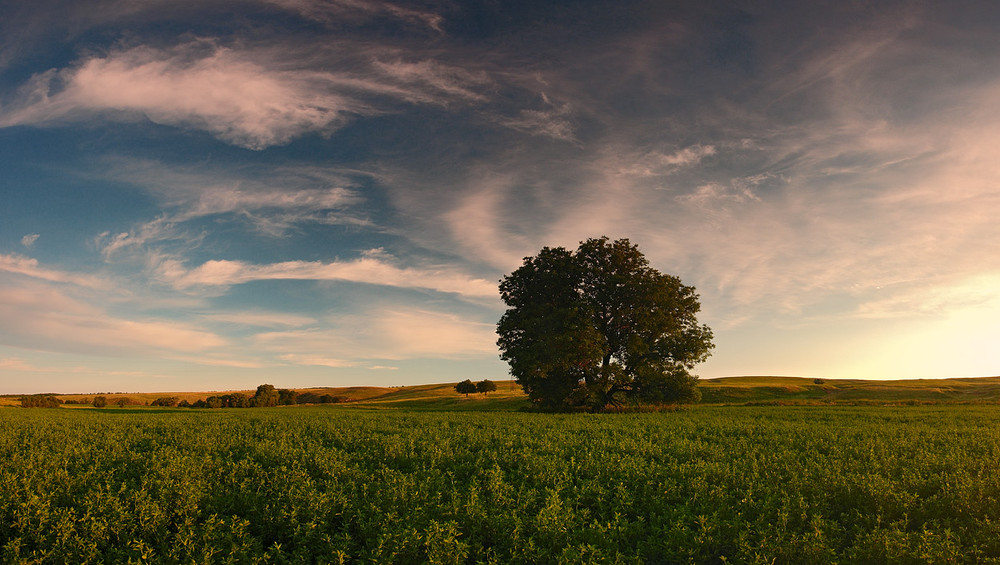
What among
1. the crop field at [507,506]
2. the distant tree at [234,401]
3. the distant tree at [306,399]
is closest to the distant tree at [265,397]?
the distant tree at [234,401]

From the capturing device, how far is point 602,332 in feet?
158

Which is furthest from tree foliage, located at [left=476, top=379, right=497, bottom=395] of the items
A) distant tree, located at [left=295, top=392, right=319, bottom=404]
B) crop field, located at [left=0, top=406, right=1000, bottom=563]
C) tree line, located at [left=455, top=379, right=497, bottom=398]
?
crop field, located at [left=0, top=406, right=1000, bottom=563]

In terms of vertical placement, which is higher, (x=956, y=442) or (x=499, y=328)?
(x=499, y=328)

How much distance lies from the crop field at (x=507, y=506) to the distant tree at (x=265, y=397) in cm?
9165

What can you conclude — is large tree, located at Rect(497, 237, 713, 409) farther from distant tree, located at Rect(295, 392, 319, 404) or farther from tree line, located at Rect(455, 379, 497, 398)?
distant tree, located at Rect(295, 392, 319, 404)

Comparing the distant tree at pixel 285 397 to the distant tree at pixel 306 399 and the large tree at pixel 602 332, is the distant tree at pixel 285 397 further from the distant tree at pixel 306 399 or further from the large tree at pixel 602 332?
the large tree at pixel 602 332

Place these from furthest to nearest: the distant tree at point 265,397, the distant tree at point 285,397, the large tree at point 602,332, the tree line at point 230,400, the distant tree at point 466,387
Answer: the distant tree at point 285,397 < the distant tree at point 466,387 < the distant tree at point 265,397 < the tree line at point 230,400 < the large tree at point 602,332

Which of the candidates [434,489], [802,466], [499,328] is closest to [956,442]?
[802,466]

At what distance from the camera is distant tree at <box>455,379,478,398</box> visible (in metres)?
105

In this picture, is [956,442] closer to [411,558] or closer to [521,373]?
[411,558]

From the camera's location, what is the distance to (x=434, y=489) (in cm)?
1238

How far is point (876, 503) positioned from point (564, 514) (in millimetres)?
7486

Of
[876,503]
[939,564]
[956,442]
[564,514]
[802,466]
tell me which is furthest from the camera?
[956,442]

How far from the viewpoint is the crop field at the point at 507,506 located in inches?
347
